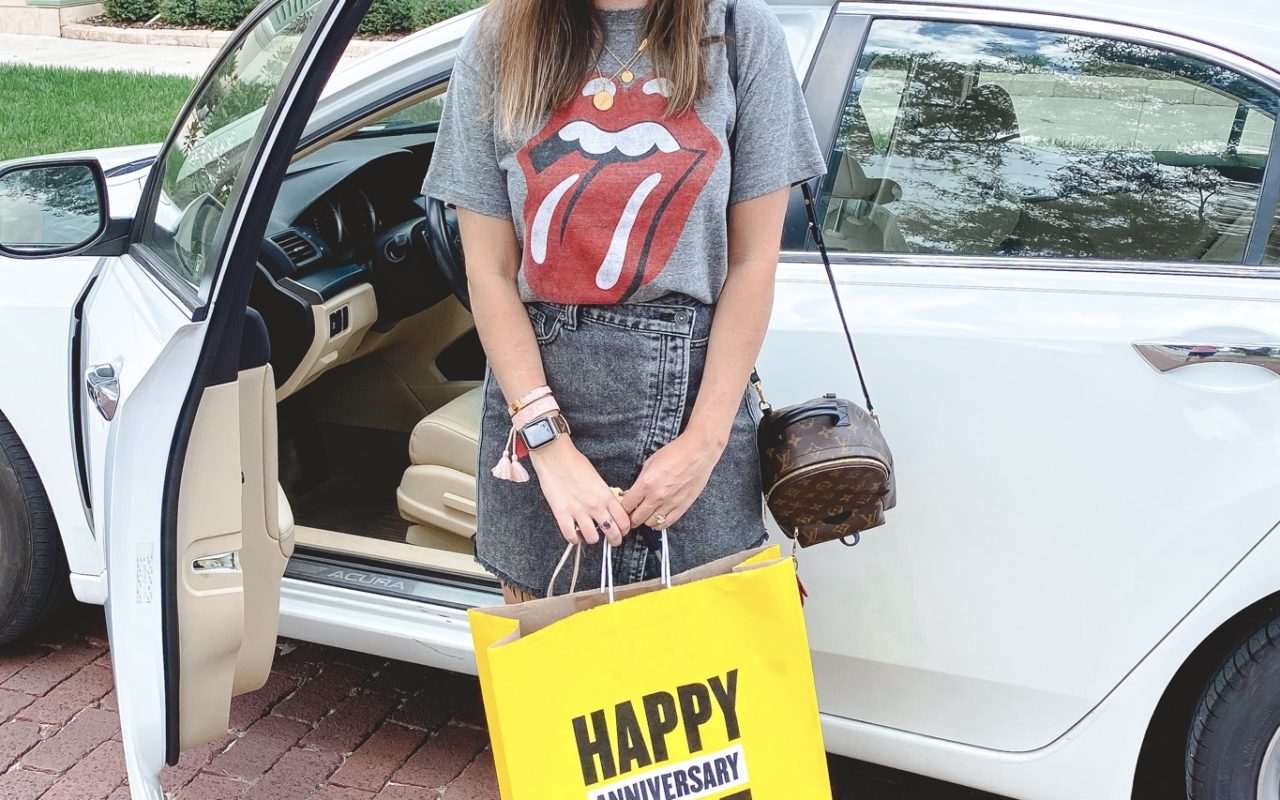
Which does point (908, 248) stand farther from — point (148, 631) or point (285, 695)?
point (285, 695)

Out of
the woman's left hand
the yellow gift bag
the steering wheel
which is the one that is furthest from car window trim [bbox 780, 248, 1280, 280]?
the steering wheel

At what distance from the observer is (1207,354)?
6.50ft

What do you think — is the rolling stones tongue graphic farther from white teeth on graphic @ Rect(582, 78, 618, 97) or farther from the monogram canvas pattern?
the monogram canvas pattern

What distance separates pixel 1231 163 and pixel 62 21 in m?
12.8

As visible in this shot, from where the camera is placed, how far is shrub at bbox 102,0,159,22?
12352mm

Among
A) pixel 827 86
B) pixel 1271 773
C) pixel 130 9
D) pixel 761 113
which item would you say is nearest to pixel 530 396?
→ pixel 761 113

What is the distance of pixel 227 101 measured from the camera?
251 cm

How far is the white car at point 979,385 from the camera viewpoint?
2.01m

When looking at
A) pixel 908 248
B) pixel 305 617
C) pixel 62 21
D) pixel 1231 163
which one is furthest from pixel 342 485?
pixel 62 21

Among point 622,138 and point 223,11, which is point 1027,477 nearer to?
point 622,138

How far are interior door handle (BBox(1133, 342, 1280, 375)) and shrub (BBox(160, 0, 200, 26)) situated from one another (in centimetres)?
1186

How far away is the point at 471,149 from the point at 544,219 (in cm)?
15

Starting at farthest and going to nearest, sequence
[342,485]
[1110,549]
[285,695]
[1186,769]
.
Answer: [342,485], [285,695], [1186,769], [1110,549]

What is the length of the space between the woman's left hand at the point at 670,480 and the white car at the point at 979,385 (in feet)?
1.74
